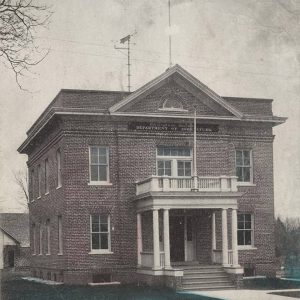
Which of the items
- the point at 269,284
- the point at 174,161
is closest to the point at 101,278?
the point at 174,161

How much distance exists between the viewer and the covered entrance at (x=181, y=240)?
1241 inches

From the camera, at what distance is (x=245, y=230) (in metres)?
32.7

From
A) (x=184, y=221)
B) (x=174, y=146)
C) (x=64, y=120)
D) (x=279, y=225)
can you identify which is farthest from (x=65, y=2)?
(x=279, y=225)

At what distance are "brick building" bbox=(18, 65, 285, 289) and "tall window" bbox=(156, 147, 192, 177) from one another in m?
0.05

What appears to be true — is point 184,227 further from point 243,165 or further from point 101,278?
point 101,278

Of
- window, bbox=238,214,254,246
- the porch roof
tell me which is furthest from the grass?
the porch roof

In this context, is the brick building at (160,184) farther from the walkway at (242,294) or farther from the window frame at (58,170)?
the walkway at (242,294)

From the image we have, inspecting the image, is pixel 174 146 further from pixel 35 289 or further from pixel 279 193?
pixel 35 289

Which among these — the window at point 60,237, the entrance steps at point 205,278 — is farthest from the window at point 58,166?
the entrance steps at point 205,278

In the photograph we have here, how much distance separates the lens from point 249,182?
33125mm

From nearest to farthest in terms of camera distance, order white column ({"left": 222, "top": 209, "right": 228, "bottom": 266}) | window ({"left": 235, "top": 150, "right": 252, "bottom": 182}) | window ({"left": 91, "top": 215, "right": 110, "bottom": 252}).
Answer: white column ({"left": 222, "top": 209, "right": 228, "bottom": 266})
window ({"left": 91, "top": 215, "right": 110, "bottom": 252})
window ({"left": 235, "top": 150, "right": 252, "bottom": 182})

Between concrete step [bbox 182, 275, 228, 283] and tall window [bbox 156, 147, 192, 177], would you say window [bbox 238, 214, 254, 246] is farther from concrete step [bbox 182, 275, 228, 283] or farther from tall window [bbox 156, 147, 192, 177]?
concrete step [bbox 182, 275, 228, 283]

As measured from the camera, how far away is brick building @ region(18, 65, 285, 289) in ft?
95.7

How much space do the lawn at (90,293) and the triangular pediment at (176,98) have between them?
7.96 meters
